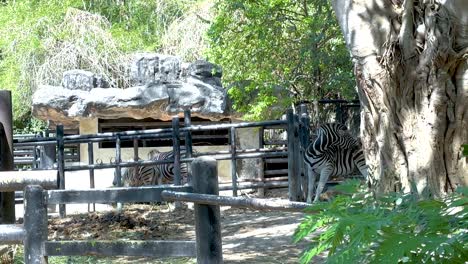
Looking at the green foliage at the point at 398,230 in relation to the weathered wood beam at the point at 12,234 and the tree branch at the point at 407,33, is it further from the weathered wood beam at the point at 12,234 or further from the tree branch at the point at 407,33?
the tree branch at the point at 407,33

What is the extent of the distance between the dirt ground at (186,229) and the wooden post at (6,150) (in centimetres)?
172

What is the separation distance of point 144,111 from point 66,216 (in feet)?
12.5

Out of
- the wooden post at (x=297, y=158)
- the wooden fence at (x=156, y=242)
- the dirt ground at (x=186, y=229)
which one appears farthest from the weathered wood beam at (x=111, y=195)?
the wooden post at (x=297, y=158)

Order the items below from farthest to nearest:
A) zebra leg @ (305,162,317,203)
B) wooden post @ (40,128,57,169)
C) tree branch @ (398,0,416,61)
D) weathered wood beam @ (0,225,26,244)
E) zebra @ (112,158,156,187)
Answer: zebra @ (112,158,156,187) → wooden post @ (40,128,57,169) → zebra leg @ (305,162,317,203) → tree branch @ (398,0,416,61) → weathered wood beam @ (0,225,26,244)

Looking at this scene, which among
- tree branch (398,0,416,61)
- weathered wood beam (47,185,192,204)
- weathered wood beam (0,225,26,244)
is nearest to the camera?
weathered wood beam (0,225,26,244)

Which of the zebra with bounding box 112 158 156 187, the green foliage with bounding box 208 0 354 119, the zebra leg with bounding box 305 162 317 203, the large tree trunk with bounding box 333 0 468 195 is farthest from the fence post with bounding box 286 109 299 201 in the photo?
the large tree trunk with bounding box 333 0 468 195

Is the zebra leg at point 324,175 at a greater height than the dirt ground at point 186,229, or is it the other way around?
the zebra leg at point 324,175

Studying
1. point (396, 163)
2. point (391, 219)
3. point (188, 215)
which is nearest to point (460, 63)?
point (396, 163)

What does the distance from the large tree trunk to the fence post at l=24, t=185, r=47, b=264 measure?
1.58 metres

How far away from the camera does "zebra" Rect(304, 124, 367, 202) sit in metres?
10.7

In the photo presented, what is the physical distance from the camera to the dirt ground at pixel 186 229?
6805 millimetres

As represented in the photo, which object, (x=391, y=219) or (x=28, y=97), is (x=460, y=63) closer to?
(x=391, y=219)

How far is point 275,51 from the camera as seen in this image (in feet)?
41.9

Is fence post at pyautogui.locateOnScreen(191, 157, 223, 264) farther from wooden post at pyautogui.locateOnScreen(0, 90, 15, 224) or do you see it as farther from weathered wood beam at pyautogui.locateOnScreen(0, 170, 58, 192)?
wooden post at pyautogui.locateOnScreen(0, 90, 15, 224)
